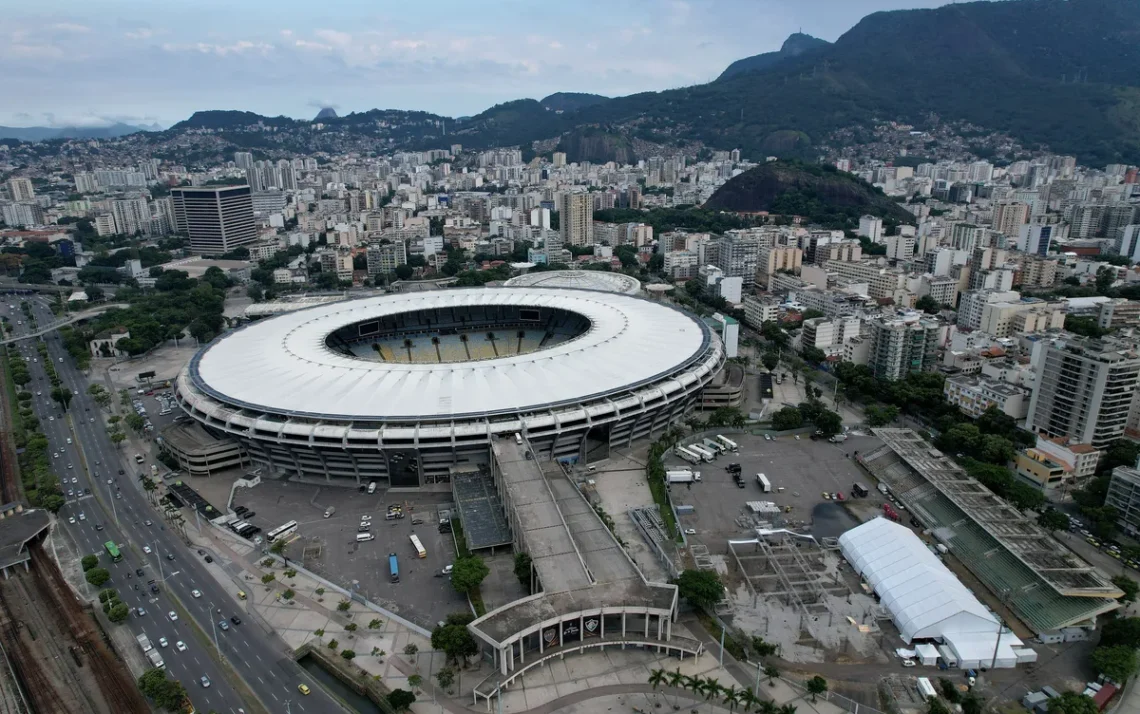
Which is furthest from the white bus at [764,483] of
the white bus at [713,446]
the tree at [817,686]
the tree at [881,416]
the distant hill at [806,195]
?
the distant hill at [806,195]

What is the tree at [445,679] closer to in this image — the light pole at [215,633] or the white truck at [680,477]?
the light pole at [215,633]

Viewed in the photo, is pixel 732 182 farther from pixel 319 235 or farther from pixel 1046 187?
pixel 319 235

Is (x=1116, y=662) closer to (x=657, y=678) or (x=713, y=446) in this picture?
(x=657, y=678)

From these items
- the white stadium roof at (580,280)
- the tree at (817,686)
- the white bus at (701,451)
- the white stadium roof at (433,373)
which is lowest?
the white bus at (701,451)

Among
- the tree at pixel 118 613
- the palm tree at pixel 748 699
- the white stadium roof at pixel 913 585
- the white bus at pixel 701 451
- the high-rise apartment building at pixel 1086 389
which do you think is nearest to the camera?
the palm tree at pixel 748 699

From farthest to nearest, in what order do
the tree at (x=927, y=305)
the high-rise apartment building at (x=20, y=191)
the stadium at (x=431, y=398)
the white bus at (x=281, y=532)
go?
the high-rise apartment building at (x=20, y=191)
the tree at (x=927, y=305)
the stadium at (x=431, y=398)
the white bus at (x=281, y=532)

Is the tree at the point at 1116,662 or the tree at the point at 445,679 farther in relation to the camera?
the tree at the point at 445,679

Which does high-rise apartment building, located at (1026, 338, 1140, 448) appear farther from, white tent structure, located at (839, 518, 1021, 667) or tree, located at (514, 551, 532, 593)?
tree, located at (514, 551, 532, 593)
